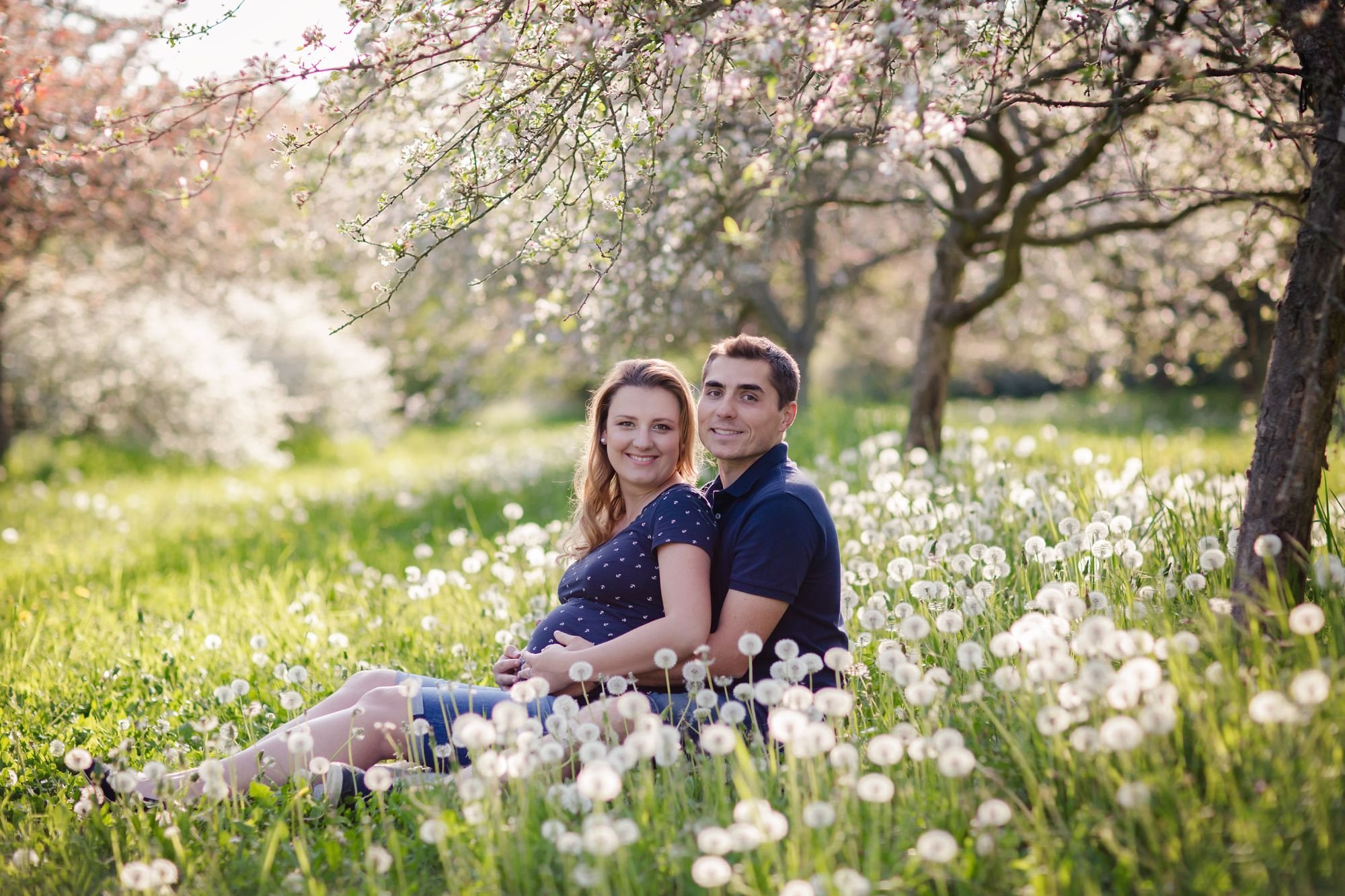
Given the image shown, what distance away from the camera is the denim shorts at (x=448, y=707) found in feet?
11.3

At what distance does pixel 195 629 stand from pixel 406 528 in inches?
160

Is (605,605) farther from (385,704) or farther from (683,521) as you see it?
(385,704)

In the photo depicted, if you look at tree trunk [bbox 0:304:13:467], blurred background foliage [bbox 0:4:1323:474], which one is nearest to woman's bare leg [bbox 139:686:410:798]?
blurred background foliage [bbox 0:4:1323:474]

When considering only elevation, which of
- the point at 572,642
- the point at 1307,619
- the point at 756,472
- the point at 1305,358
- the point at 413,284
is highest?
the point at 413,284

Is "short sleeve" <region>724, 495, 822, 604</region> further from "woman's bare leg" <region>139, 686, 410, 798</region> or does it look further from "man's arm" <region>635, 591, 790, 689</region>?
"woman's bare leg" <region>139, 686, 410, 798</region>

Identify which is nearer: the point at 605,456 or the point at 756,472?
the point at 756,472

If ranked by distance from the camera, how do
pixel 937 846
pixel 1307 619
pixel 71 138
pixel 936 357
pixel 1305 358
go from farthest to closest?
pixel 936 357 < pixel 71 138 < pixel 1305 358 < pixel 1307 619 < pixel 937 846

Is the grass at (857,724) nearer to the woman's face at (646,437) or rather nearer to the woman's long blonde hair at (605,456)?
the woman's long blonde hair at (605,456)

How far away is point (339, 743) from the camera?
11.5ft

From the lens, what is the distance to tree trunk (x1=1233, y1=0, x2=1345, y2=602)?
317cm

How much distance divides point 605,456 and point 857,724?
1.57 meters

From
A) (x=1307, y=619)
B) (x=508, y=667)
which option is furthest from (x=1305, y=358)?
(x=508, y=667)

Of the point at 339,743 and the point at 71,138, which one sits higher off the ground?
the point at 71,138

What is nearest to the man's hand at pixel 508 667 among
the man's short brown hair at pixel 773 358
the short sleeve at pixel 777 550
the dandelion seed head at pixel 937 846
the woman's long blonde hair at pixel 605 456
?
the woman's long blonde hair at pixel 605 456
